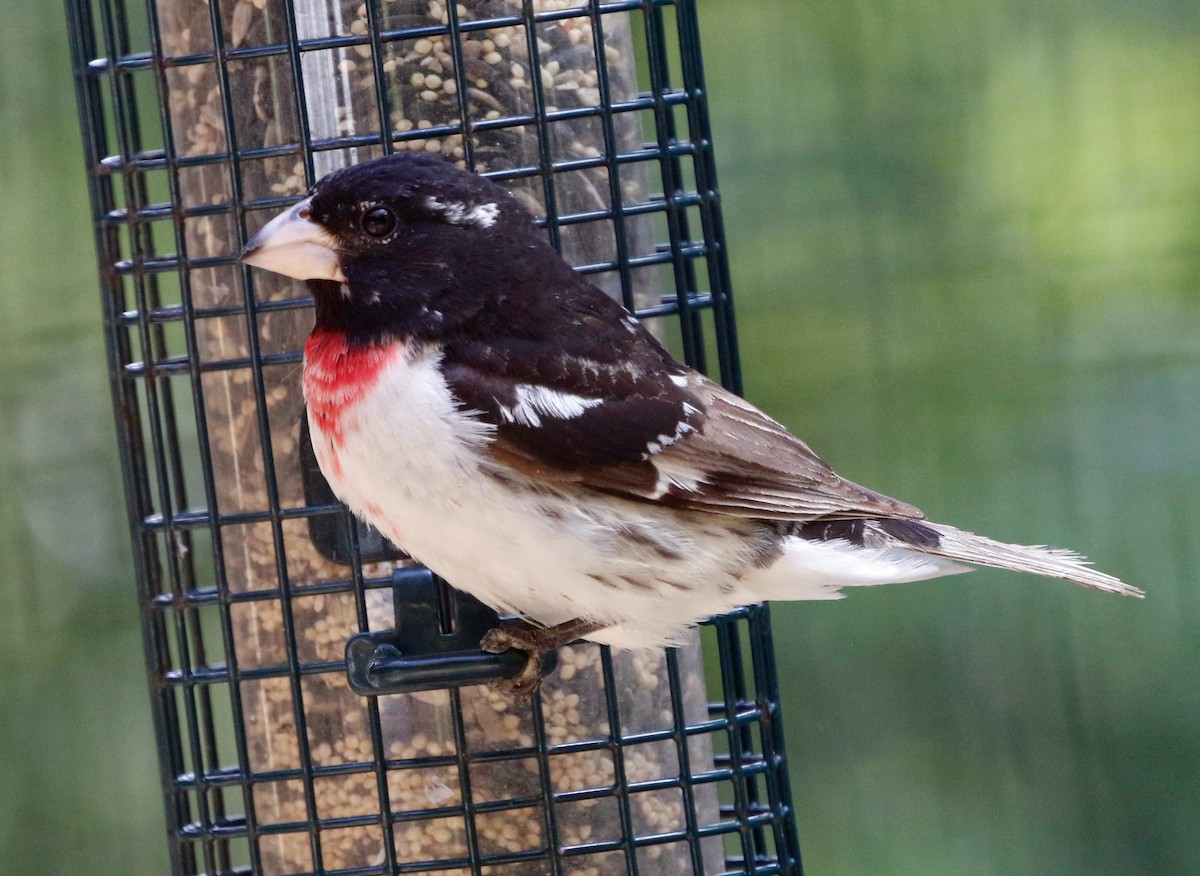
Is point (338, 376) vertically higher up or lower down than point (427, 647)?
higher up

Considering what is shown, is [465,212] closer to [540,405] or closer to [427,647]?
[540,405]

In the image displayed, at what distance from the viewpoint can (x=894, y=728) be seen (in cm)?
680

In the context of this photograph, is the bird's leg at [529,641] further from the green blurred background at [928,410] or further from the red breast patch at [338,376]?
the green blurred background at [928,410]

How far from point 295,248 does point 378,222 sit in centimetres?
19

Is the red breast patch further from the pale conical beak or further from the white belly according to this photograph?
the pale conical beak

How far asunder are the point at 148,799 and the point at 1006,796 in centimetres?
355

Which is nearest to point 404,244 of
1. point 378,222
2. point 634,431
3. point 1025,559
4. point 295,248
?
point 378,222

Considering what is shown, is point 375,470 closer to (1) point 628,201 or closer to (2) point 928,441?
(1) point 628,201

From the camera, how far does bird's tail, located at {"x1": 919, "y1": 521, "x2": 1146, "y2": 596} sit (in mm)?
3682

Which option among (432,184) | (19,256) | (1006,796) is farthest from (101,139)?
(1006,796)

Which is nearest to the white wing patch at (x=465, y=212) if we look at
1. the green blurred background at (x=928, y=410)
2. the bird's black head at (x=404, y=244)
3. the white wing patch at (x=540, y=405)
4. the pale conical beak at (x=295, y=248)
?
the bird's black head at (x=404, y=244)

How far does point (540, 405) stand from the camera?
11.5ft

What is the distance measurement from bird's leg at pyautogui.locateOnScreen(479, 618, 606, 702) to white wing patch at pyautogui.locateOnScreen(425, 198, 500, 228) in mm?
868

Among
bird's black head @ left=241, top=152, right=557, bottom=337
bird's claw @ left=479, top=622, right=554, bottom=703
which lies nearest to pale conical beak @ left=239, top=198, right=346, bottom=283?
bird's black head @ left=241, top=152, right=557, bottom=337
